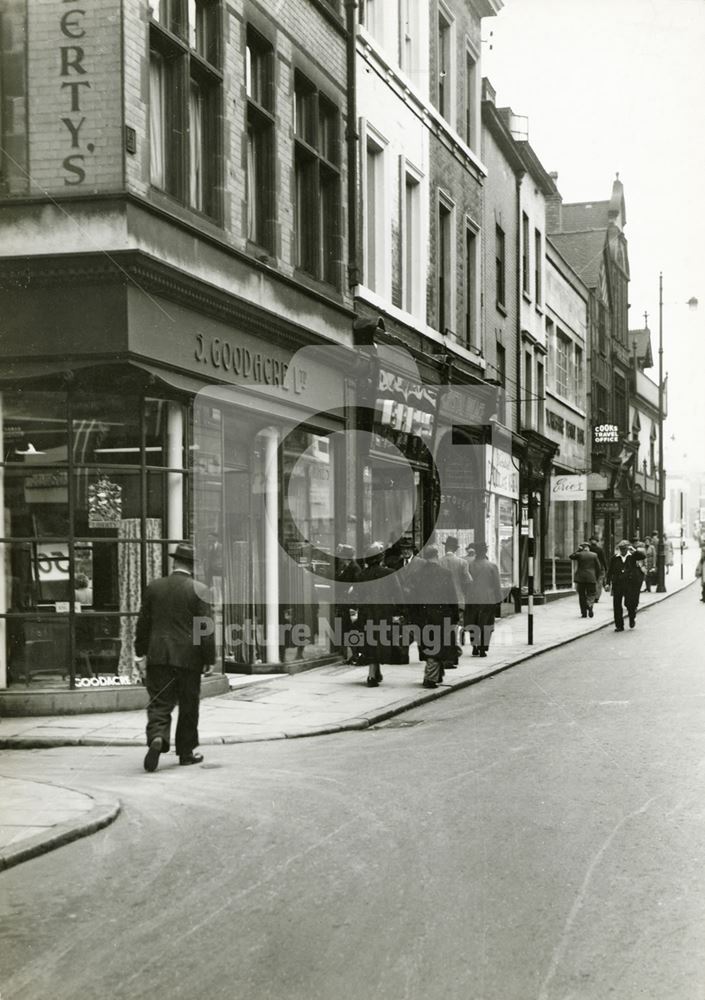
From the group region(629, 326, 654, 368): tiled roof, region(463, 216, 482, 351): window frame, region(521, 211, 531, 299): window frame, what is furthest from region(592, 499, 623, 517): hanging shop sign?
region(629, 326, 654, 368): tiled roof

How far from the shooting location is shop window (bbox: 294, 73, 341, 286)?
18.4 metres

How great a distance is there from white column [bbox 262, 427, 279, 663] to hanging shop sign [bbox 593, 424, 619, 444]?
110 feet

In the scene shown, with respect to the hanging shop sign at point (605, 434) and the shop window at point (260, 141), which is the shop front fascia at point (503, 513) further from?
the hanging shop sign at point (605, 434)

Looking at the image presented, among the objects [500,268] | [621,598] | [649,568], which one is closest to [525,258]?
[500,268]

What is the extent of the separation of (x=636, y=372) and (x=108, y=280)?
2043 inches

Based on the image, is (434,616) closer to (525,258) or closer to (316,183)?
(316,183)

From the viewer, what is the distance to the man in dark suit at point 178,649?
1048 centimetres

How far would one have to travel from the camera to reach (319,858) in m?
7.06

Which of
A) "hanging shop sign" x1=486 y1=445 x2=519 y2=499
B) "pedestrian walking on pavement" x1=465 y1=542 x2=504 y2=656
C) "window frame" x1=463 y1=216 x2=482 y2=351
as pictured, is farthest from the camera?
"hanging shop sign" x1=486 y1=445 x2=519 y2=499

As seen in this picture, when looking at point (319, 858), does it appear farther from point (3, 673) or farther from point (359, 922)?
point (3, 673)

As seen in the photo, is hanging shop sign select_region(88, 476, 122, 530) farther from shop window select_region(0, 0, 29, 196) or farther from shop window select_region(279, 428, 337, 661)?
shop window select_region(279, 428, 337, 661)

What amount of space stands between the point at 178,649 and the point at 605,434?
132 feet

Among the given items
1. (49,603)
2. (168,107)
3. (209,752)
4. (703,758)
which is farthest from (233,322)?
(703,758)

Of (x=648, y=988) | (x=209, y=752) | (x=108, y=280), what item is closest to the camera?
(x=648, y=988)
